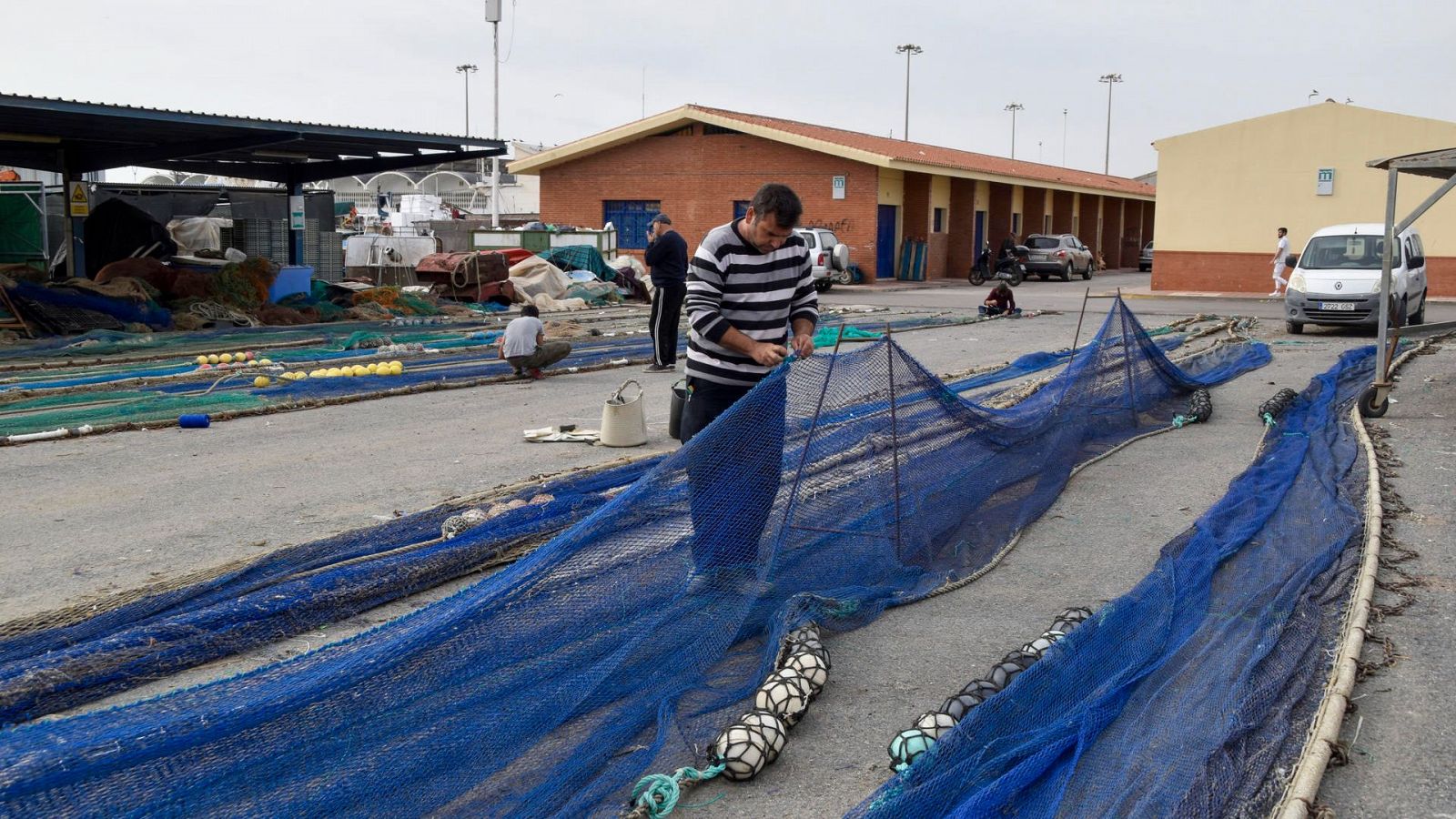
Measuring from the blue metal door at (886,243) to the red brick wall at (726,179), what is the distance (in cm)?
118

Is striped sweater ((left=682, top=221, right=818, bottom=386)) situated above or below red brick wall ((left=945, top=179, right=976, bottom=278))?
below

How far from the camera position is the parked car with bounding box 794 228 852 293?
33.0 metres

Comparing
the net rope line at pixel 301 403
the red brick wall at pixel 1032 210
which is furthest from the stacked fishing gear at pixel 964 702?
the red brick wall at pixel 1032 210

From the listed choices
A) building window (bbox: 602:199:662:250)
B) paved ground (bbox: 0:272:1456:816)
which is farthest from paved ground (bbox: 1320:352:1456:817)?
building window (bbox: 602:199:662:250)

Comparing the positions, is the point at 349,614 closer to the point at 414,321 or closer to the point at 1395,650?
the point at 1395,650

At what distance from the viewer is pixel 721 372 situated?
217 inches

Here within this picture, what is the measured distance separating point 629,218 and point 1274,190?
19764 mm

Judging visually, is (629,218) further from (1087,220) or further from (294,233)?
(1087,220)

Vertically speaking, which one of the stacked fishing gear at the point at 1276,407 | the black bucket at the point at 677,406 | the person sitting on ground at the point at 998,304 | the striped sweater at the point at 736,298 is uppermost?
the striped sweater at the point at 736,298

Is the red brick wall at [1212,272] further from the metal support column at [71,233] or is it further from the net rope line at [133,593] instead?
the net rope line at [133,593]

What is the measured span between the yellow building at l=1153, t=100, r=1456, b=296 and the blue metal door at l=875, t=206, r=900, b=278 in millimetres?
9450

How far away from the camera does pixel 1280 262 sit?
28938 mm

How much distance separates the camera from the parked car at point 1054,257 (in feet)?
141

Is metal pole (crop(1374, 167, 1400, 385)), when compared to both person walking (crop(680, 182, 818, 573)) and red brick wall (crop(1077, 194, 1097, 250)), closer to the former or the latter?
person walking (crop(680, 182, 818, 573))
